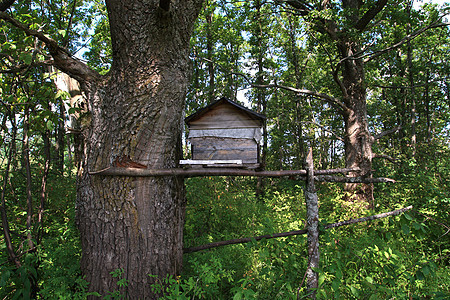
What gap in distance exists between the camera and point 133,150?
248 centimetres

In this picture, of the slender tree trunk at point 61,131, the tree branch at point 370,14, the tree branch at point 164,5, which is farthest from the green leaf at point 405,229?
the tree branch at point 370,14

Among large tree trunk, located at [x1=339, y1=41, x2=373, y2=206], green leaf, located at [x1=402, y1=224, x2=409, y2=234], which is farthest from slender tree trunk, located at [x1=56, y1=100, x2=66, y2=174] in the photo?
large tree trunk, located at [x1=339, y1=41, x2=373, y2=206]

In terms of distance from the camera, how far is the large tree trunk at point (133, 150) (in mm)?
2441

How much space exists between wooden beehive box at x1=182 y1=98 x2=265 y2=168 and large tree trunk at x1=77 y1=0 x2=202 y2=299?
0.30m

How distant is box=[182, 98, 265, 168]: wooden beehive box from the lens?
8.52 ft

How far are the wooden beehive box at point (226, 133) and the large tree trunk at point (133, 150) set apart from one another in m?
0.30

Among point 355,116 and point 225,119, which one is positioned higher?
point 355,116

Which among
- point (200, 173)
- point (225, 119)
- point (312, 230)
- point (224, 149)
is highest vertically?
point (225, 119)

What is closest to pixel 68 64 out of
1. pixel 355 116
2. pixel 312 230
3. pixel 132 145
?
pixel 132 145

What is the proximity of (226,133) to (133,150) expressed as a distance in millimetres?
1006

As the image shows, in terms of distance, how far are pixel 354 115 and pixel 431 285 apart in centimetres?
458

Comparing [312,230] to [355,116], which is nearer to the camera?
[312,230]

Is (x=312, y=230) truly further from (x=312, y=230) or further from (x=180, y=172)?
(x=180, y=172)

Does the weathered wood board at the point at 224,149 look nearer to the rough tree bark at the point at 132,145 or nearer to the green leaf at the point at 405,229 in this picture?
the rough tree bark at the point at 132,145
